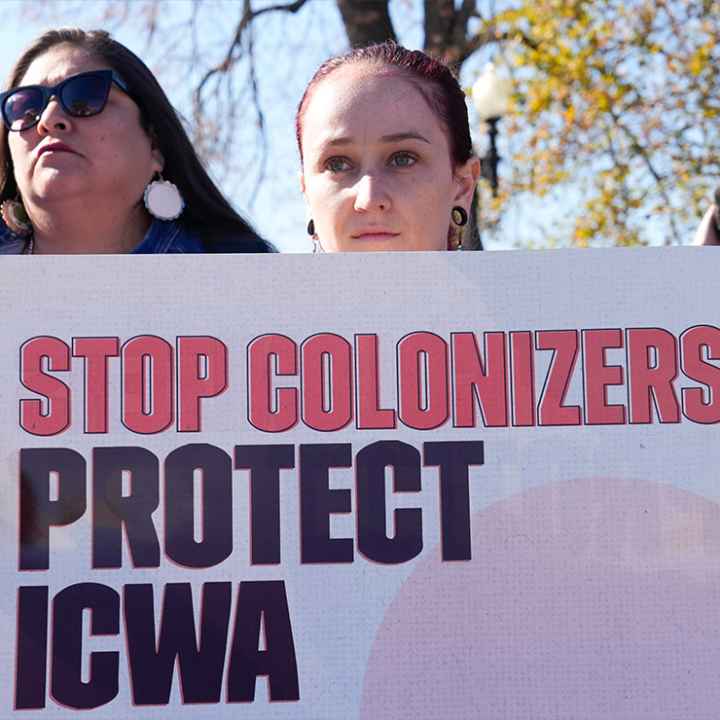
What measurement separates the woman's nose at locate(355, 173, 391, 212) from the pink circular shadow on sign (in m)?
0.52

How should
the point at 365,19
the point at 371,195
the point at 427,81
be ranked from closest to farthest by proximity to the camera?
the point at 371,195 < the point at 427,81 < the point at 365,19

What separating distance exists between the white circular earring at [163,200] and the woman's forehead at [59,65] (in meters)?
0.22

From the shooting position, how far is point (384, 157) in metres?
1.93

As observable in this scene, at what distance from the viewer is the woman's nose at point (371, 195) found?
1.88 m

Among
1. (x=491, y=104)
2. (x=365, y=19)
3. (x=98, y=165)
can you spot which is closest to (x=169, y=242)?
(x=98, y=165)

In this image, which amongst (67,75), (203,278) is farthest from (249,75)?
(203,278)

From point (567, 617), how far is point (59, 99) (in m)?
1.16

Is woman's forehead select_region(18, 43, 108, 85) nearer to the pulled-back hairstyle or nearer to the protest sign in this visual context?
the pulled-back hairstyle

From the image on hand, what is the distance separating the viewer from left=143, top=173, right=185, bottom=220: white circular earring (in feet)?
7.24

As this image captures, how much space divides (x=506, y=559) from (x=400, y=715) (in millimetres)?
225

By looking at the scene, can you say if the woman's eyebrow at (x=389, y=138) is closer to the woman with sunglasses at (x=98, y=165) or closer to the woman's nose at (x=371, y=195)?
the woman's nose at (x=371, y=195)

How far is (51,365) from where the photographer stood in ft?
5.18

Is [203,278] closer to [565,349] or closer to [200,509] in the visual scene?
[200,509]

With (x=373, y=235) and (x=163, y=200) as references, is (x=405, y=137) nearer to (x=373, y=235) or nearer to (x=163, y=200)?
(x=373, y=235)
